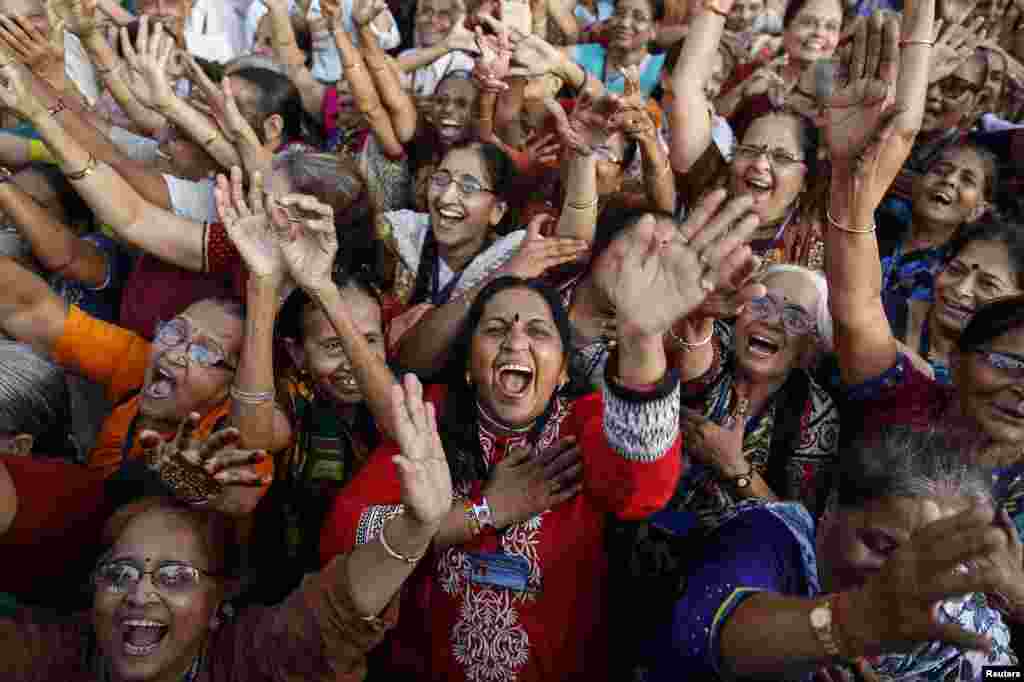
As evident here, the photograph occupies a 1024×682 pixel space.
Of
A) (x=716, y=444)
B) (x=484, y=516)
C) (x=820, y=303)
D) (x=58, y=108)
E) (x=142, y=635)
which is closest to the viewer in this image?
(x=142, y=635)

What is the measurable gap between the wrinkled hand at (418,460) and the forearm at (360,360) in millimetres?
464

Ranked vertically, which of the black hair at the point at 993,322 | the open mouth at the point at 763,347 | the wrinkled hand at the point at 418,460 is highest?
the wrinkled hand at the point at 418,460

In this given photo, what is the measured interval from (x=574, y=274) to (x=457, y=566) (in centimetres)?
110

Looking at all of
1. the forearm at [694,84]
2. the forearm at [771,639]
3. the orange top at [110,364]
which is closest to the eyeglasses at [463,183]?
the forearm at [694,84]

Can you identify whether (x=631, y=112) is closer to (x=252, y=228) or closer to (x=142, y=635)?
(x=252, y=228)

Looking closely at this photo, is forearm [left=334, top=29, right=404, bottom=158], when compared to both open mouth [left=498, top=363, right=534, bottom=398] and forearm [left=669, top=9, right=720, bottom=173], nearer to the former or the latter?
forearm [left=669, top=9, right=720, bottom=173]

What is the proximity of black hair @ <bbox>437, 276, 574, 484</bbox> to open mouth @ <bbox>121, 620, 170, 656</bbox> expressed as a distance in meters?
0.64

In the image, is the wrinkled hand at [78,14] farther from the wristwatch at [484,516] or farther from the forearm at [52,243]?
the wristwatch at [484,516]

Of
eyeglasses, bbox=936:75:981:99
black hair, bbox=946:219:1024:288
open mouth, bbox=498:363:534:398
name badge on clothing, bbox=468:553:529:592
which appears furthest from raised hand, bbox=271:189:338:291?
eyeglasses, bbox=936:75:981:99

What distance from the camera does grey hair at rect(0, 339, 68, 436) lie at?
1942 mm

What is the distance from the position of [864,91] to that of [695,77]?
953 millimetres

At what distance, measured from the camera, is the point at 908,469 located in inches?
52.9

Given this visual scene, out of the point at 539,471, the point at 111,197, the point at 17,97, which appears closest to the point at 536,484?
the point at 539,471

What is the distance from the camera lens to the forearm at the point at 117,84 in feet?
9.70
